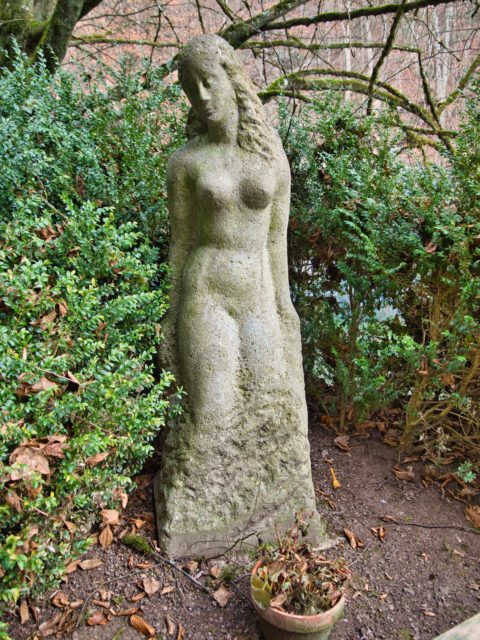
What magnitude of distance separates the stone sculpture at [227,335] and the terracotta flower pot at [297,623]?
503 mm

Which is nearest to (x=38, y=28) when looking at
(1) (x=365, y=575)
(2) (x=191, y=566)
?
(2) (x=191, y=566)

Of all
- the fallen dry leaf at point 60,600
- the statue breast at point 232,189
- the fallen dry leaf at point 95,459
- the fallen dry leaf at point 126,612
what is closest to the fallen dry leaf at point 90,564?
the fallen dry leaf at point 60,600

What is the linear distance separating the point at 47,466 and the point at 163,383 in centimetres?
64

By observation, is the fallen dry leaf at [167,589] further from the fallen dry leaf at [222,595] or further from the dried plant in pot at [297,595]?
the dried plant in pot at [297,595]

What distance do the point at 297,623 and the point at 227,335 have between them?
4.18 ft

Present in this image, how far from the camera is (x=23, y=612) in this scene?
7.45 feet

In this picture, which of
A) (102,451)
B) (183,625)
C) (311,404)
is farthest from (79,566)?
(311,404)

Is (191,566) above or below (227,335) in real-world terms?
below

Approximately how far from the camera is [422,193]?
3.64 m

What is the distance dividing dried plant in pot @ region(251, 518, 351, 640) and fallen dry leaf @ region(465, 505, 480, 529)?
4.23ft

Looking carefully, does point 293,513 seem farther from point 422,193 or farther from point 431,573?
point 422,193

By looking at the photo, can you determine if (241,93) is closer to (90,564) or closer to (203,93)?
(203,93)

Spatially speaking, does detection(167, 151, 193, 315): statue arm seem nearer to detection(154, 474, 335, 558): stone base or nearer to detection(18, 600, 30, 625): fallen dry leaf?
detection(154, 474, 335, 558): stone base

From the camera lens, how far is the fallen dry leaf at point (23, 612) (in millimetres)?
2260
